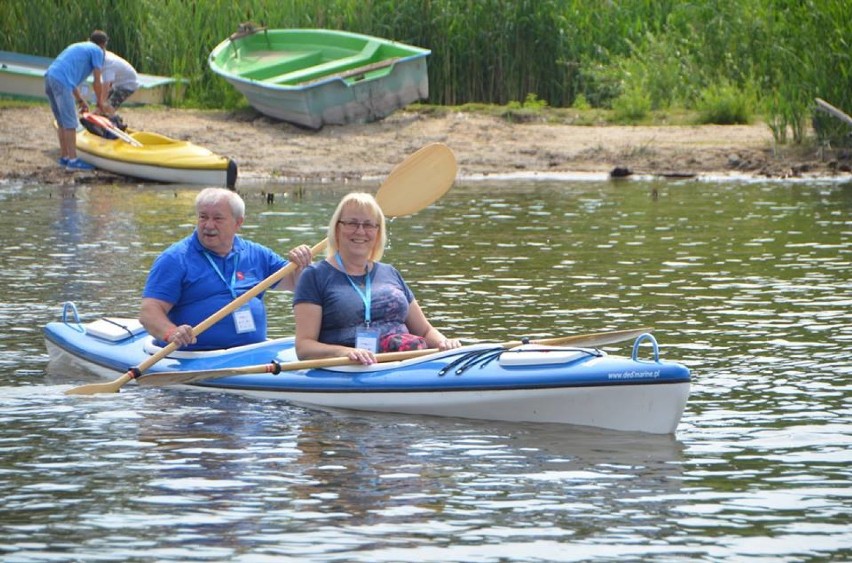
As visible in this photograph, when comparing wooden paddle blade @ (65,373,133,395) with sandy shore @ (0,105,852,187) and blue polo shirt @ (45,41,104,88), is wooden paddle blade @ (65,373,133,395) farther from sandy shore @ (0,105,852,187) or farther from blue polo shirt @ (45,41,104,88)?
blue polo shirt @ (45,41,104,88)

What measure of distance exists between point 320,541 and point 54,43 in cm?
2052

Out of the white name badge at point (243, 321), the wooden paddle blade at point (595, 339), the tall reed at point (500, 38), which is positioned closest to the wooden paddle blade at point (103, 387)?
the white name badge at point (243, 321)

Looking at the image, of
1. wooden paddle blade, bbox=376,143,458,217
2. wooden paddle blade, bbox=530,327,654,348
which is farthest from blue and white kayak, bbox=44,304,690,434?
wooden paddle blade, bbox=376,143,458,217

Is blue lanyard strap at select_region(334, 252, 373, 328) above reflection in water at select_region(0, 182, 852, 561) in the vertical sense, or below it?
above

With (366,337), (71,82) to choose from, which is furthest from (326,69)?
(366,337)

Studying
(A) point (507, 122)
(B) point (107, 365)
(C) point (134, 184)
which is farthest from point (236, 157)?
(B) point (107, 365)

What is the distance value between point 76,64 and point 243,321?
1225 cm

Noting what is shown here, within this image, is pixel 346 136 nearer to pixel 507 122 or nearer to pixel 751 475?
pixel 507 122

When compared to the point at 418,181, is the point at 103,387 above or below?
below

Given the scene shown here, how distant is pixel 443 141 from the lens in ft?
72.7

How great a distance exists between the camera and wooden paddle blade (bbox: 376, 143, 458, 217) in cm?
997

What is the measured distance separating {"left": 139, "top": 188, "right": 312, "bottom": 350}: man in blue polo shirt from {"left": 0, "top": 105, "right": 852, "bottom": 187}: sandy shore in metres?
11.6

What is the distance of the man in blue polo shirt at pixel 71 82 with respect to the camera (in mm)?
20422

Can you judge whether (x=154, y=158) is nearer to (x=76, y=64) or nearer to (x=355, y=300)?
(x=76, y=64)
